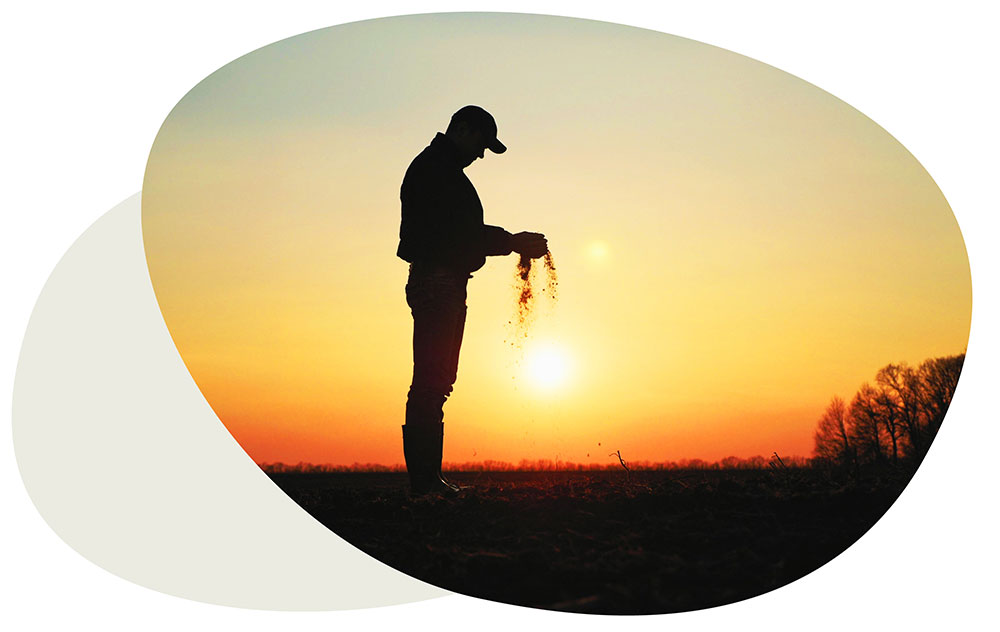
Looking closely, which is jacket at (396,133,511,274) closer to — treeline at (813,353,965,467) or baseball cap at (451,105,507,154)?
baseball cap at (451,105,507,154)

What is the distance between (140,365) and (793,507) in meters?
4.48

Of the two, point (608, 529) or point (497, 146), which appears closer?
point (608, 529)

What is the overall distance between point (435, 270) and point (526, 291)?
67 cm

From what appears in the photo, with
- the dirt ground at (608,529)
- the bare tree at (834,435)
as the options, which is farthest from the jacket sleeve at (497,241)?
the bare tree at (834,435)

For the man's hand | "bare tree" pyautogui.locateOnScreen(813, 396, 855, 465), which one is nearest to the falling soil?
the man's hand

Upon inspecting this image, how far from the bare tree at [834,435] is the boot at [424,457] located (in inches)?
103

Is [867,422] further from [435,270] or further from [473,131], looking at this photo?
[473,131]

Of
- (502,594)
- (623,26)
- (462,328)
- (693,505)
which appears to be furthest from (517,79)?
(502,594)

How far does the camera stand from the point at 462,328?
798cm

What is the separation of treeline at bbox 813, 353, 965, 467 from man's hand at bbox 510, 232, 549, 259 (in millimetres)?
2307

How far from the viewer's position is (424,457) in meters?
7.81

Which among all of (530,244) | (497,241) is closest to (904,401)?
(530,244)

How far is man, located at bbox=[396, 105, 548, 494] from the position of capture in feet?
25.7

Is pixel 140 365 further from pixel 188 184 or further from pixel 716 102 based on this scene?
pixel 716 102
